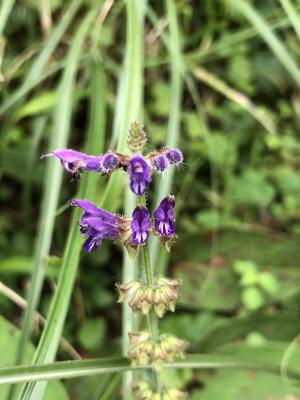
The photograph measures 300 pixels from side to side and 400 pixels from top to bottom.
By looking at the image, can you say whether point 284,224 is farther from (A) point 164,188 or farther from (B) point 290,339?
(A) point 164,188

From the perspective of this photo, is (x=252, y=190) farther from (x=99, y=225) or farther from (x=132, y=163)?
(x=132, y=163)

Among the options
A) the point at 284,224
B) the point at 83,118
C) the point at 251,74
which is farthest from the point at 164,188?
the point at 251,74

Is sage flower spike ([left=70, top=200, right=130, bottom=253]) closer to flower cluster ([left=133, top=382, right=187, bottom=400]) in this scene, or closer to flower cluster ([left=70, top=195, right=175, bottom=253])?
flower cluster ([left=70, top=195, right=175, bottom=253])

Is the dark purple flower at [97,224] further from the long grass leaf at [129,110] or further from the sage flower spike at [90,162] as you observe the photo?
the long grass leaf at [129,110]

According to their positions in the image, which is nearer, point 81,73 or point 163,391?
point 163,391

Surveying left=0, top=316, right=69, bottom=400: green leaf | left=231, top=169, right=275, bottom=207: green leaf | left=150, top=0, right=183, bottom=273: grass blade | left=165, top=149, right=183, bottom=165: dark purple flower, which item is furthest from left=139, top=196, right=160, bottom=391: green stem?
left=231, top=169, right=275, bottom=207: green leaf

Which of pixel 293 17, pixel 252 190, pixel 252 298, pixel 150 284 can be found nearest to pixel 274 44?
pixel 293 17
